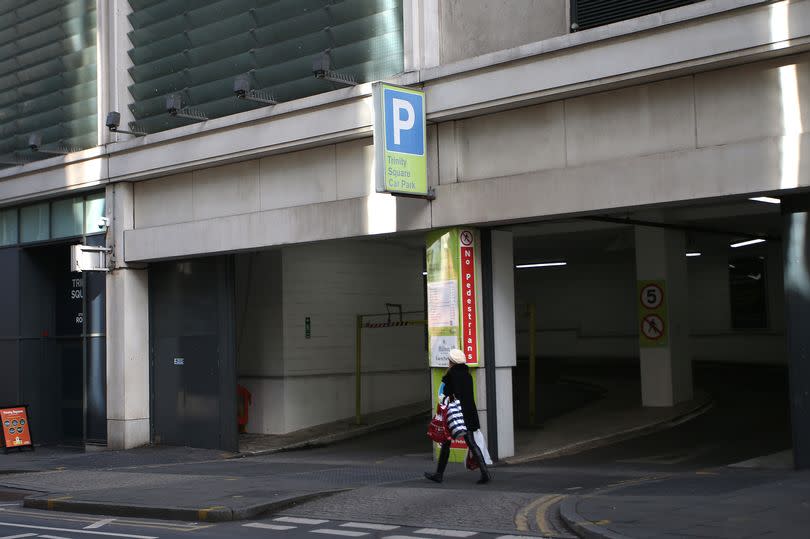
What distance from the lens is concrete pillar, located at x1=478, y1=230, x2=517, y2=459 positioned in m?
15.1

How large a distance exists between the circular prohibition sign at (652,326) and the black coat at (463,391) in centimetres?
898

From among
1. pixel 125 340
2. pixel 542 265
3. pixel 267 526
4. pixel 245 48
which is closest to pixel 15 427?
pixel 125 340

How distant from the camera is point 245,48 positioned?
18.3m

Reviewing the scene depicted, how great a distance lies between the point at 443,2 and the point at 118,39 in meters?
8.22

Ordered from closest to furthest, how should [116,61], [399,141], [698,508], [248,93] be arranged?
1. [698,508]
2. [399,141]
3. [248,93]
4. [116,61]

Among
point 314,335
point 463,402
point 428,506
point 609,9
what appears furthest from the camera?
point 314,335

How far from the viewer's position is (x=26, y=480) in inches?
625

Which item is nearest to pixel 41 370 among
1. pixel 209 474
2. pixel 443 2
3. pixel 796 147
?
pixel 209 474

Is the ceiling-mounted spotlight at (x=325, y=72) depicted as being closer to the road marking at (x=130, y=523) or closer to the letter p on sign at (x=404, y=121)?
the letter p on sign at (x=404, y=121)

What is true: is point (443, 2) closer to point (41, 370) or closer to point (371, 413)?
point (371, 413)

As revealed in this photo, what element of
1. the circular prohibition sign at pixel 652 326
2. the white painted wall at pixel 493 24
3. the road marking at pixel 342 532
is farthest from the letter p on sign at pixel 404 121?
the circular prohibition sign at pixel 652 326

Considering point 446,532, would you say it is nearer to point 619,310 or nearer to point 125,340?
point 125,340

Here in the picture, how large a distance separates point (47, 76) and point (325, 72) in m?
9.70

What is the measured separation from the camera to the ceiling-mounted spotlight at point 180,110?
18.4 meters
